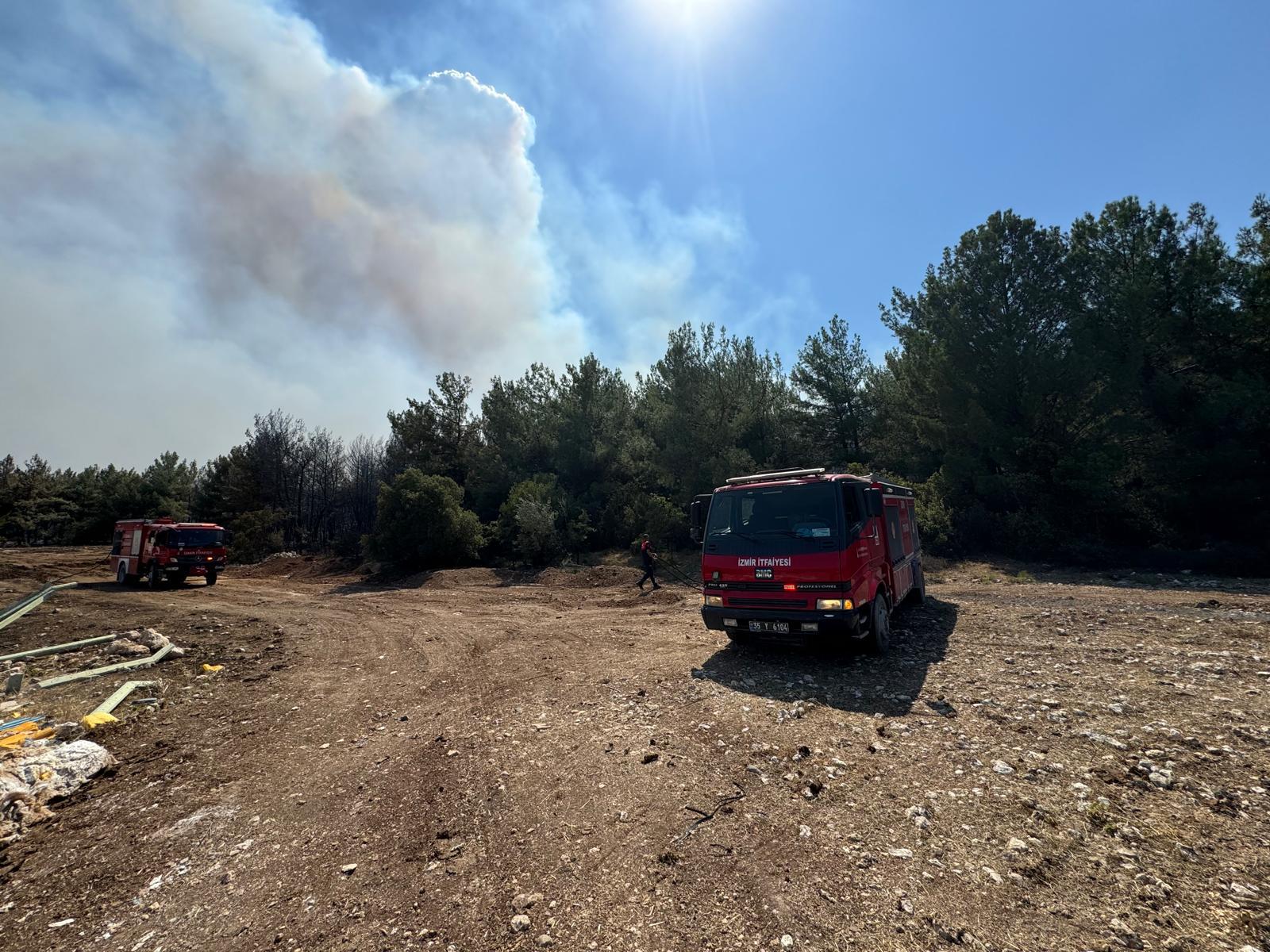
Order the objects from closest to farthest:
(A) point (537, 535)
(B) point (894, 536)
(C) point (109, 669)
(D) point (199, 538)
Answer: (C) point (109, 669)
(B) point (894, 536)
(D) point (199, 538)
(A) point (537, 535)

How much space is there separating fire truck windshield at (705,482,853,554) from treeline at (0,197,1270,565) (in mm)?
14184

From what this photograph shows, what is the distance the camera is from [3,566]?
25.7 m

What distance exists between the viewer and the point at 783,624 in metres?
7.30

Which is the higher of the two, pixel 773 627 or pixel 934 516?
pixel 934 516

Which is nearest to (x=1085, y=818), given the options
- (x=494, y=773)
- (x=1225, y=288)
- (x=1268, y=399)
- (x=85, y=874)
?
(x=494, y=773)

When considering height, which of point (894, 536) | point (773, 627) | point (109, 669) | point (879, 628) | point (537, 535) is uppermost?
point (894, 536)

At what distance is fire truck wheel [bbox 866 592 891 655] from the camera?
786cm

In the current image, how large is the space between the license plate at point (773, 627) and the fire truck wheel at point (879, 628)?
1494mm

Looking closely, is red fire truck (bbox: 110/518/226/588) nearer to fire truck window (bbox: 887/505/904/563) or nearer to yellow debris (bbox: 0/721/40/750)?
yellow debris (bbox: 0/721/40/750)

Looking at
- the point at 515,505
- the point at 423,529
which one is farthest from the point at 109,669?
the point at 515,505

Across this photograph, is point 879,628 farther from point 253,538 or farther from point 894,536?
point 253,538

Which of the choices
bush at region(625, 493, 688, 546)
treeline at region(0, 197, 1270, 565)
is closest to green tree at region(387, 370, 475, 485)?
treeline at region(0, 197, 1270, 565)

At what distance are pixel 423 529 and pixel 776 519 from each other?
1960 centimetres

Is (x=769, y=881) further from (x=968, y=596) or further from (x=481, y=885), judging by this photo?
(x=968, y=596)
